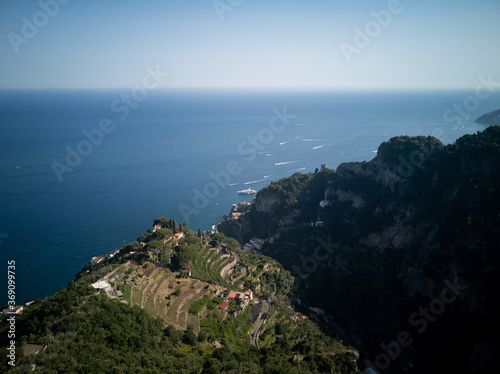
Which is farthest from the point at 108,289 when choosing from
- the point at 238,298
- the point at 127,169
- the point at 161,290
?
the point at 127,169

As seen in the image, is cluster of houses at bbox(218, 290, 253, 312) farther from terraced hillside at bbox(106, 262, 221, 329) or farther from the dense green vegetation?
terraced hillside at bbox(106, 262, 221, 329)

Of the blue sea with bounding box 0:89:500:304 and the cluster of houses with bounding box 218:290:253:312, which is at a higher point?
the blue sea with bounding box 0:89:500:304

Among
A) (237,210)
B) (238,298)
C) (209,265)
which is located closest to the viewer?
(238,298)

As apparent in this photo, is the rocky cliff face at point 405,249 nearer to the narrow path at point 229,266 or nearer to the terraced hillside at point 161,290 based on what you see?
the narrow path at point 229,266

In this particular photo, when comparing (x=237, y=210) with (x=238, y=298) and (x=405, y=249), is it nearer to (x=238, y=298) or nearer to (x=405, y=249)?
(x=405, y=249)

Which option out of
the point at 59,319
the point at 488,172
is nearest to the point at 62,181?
the point at 59,319

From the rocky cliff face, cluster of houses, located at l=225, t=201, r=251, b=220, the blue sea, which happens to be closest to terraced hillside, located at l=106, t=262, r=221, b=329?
the rocky cliff face

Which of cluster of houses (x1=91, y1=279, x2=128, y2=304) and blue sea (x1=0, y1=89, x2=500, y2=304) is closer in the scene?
cluster of houses (x1=91, y1=279, x2=128, y2=304)
